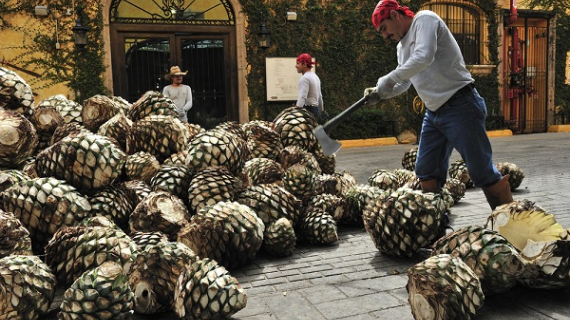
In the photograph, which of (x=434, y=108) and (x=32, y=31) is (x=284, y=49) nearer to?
(x=32, y=31)

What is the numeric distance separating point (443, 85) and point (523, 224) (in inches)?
49.9

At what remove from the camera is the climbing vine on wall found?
13281 mm

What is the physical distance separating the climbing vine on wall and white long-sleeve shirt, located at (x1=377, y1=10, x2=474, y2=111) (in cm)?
1177

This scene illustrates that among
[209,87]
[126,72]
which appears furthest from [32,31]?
[209,87]

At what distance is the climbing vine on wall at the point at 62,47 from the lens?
13.3 m

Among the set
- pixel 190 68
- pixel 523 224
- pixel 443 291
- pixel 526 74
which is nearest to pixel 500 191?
pixel 523 224

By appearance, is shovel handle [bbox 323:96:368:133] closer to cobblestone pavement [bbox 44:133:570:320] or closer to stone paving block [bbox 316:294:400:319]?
cobblestone pavement [bbox 44:133:570:320]

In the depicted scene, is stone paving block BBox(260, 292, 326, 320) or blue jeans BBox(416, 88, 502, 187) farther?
blue jeans BBox(416, 88, 502, 187)

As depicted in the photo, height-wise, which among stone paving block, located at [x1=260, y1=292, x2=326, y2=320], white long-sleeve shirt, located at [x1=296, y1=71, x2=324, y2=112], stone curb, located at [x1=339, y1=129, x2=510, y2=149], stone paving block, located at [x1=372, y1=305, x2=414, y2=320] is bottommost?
stone curb, located at [x1=339, y1=129, x2=510, y2=149]

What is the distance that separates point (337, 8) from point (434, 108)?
1334 cm

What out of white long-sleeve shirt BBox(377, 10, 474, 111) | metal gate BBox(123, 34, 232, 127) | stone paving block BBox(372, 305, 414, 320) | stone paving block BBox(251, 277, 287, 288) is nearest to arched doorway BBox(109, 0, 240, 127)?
metal gate BBox(123, 34, 232, 127)

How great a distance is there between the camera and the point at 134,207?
12.0 feet

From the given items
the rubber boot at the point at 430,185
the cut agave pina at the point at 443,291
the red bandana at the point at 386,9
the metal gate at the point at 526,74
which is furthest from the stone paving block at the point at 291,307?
the metal gate at the point at 526,74

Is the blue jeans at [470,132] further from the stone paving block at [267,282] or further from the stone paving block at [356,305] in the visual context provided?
the stone paving block at [267,282]
